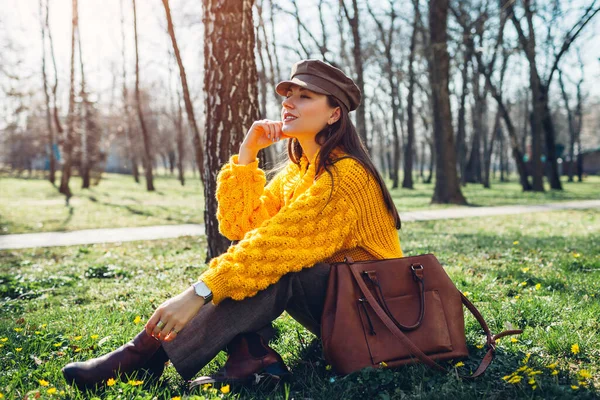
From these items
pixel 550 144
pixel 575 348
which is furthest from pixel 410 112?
pixel 575 348

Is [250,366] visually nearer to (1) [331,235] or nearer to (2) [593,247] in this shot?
(1) [331,235]

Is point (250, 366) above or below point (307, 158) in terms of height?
below

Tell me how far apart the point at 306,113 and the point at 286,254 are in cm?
84

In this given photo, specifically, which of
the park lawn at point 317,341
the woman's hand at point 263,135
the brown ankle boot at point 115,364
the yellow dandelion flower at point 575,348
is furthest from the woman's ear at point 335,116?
the yellow dandelion flower at point 575,348

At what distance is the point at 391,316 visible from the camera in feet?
7.89

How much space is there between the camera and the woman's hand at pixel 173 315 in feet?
7.55

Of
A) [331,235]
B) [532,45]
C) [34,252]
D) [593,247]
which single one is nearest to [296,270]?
[331,235]

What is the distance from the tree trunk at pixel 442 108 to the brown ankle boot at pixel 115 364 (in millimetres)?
13340

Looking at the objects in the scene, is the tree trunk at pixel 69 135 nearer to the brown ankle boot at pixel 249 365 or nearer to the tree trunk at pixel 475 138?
the brown ankle boot at pixel 249 365

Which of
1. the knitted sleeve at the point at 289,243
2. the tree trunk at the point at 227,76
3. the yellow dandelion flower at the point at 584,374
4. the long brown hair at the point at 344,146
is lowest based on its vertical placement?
the yellow dandelion flower at the point at 584,374

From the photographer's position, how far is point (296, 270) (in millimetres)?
2449

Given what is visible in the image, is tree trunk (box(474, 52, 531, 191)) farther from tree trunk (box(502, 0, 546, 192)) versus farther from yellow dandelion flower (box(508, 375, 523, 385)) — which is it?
yellow dandelion flower (box(508, 375, 523, 385))

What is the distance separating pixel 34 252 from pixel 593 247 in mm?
7325

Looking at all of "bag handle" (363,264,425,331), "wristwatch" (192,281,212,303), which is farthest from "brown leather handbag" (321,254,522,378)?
"wristwatch" (192,281,212,303)
